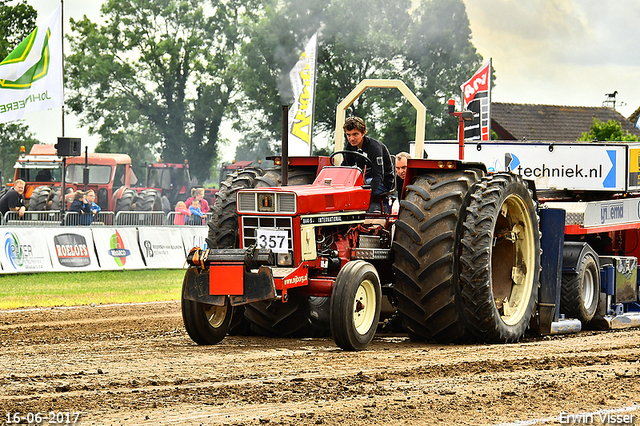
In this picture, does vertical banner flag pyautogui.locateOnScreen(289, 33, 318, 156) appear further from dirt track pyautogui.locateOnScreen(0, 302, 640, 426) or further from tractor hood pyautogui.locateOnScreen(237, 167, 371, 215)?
dirt track pyautogui.locateOnScreen(0, 302, 640, 426)

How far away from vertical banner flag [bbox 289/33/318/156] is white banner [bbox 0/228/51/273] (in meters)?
7.35

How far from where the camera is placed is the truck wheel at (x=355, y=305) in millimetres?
7176

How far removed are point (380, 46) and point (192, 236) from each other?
27878 millimetres

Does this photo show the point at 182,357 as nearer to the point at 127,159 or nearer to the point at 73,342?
the point at 73,342

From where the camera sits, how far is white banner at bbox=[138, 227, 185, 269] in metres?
19.9

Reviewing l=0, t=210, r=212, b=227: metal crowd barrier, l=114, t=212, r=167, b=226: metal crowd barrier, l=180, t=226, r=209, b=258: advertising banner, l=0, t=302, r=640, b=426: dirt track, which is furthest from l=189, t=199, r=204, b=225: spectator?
l=0, t=302, r=640, b=426: dirt track

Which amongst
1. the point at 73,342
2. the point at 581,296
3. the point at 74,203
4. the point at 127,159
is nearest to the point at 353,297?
the point at 73,342

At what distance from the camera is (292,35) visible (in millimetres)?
46562

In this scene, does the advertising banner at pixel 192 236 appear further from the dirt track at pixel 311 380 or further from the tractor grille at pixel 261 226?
the tractor grille at pixel 261 226

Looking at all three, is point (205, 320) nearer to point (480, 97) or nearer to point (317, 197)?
point (317, 197)

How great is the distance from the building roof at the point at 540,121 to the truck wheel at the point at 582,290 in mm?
33558

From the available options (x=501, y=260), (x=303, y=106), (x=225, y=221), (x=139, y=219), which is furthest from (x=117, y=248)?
(x=501, y=260)

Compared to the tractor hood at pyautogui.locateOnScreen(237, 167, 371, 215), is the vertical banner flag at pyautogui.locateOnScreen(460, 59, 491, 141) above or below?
above

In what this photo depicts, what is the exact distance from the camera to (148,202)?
26891mm
